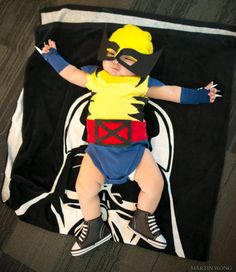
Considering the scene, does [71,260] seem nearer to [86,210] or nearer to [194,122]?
[86,210]

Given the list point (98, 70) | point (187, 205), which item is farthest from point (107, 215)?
point (98, 70)

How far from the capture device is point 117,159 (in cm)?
130

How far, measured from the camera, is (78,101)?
1.49 m

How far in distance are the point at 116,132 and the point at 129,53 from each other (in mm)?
325

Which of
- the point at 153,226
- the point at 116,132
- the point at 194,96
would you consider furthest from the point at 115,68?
the point at 153,226

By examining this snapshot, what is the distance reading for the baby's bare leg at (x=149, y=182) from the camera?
4.27 feet

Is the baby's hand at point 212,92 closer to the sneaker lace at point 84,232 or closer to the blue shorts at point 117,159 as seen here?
the blue shorts at point 117,159

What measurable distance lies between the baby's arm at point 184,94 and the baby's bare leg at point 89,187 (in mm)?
413

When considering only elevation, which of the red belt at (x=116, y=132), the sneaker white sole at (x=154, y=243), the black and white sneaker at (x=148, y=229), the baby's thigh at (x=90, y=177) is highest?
the red belt at (x=116, y=132)

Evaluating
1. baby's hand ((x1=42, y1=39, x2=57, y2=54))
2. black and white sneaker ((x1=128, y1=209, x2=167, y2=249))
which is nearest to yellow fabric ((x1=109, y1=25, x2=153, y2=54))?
baby's hand ((x1=42, y1=39, x2=57, y2=54))

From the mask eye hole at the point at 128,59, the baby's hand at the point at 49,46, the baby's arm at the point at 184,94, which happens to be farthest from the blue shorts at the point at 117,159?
the baby's hand at the point at 49,46

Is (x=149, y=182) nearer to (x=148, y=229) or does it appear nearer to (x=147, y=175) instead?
(x=147, y=175)

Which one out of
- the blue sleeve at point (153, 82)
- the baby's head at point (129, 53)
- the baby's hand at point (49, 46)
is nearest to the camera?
the baby's head at point (129, 53)

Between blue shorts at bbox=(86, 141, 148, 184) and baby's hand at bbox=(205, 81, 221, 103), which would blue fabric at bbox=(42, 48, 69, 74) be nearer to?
blue shorts at bbox=(86, 141, 148, 184)
